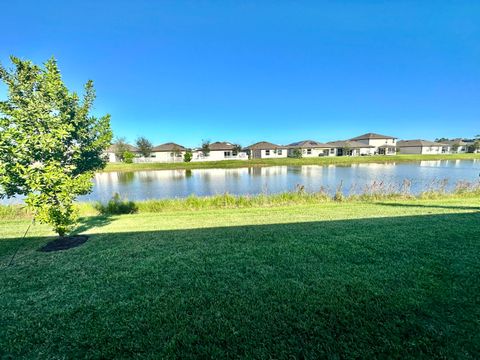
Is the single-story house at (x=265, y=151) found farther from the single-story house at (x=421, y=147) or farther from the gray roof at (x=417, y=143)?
the gray roof at (x=417, y=143)

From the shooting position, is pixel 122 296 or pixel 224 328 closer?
pixel 224 328

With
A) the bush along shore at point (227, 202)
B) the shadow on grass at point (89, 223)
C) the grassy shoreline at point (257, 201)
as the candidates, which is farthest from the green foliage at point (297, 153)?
the shadow on grass at point (89, 223)

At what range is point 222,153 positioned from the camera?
54.4 m

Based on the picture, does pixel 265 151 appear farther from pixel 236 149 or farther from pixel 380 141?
pixel 380 141

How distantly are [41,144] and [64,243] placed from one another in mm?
1987

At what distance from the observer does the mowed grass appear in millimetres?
2170

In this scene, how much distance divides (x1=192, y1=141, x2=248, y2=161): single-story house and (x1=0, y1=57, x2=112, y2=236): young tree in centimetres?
4667

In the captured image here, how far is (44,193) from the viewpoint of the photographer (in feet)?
15.7

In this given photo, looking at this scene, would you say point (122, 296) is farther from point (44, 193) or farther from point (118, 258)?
point (44, 193)

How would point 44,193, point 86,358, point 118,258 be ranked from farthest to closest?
point 44,193
point 118,258
point 86,358

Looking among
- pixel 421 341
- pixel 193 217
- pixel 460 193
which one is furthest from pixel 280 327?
pixel 460 193

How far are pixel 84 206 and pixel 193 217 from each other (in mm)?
5319

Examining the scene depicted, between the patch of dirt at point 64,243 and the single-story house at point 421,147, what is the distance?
77750mm

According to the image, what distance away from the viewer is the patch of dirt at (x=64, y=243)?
4.88m
